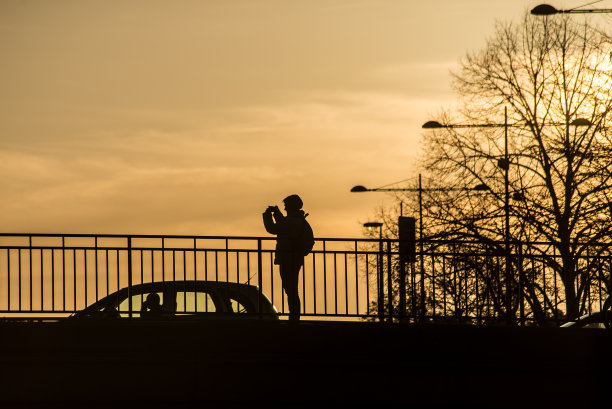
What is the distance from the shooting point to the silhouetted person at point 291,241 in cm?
1655

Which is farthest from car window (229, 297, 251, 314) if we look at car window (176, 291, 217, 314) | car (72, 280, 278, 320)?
car window (176, 291, 217, 314)

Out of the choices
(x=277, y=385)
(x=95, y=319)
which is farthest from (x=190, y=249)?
(x=277, y=385)

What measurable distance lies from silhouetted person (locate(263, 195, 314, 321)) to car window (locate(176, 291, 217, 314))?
3.63 ft

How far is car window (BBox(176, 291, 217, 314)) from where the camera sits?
55.6ft

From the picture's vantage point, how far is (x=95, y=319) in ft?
50.3

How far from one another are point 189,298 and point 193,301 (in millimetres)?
69

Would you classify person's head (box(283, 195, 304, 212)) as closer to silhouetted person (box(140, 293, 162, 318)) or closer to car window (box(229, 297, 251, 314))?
car window (box(229, 297, 251, 314))

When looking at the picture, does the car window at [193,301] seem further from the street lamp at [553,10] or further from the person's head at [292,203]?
the street lamp at [553,10]

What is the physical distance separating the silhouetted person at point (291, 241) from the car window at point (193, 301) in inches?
43.5

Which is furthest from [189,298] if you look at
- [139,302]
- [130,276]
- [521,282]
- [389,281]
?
[521,282]

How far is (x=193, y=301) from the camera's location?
17.4 metres

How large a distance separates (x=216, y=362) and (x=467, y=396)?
282 cm

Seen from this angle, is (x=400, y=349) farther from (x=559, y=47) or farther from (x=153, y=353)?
(x=559, y=47)

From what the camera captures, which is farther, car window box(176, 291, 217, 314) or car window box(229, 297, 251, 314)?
car window box(229, 297, 251, 314)
